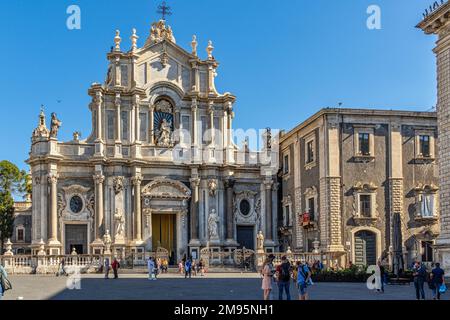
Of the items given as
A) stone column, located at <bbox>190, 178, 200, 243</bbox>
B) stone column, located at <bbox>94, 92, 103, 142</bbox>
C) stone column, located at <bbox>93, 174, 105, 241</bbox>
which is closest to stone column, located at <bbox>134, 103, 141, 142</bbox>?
stone column, located at <bbox>94, 92, 103, 142</bbox>

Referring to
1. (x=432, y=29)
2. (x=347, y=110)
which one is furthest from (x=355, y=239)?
(x=432, y=29)

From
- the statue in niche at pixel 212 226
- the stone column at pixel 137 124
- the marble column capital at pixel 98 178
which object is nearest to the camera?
the marble column capital at pixel 98 178

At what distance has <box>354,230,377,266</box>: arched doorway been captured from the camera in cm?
4488

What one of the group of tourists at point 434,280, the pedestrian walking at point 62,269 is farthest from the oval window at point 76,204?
the group of tourists at point 434,280

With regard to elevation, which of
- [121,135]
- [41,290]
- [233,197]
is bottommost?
[41,290]

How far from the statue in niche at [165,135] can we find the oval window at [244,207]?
285 inches

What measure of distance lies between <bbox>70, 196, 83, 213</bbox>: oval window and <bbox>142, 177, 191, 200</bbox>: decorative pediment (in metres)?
4.52

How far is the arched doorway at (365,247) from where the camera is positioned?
147 ft

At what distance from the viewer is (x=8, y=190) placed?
70.3 meters

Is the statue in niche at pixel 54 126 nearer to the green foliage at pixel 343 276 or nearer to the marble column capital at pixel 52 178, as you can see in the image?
the marble column capital at pixel 52 178

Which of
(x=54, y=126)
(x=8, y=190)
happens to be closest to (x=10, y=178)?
(x=8, y=190)
